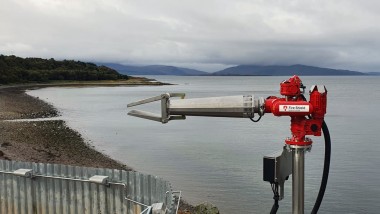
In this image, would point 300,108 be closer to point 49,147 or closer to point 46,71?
point 49,147

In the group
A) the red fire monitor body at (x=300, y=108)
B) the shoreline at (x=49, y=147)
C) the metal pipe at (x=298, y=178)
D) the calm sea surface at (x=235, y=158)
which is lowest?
the calm sea surface at (x=235, y=158)

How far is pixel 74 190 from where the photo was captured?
9.60 m

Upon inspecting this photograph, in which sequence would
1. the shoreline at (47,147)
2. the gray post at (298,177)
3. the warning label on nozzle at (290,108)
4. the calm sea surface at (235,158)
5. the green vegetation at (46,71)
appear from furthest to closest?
1. the green vegetation at (46,71)
2. the shoreline at (47,147)
3. the calm sea surface at (235,158)
4. the gray post at (298,177)
5. the warning label on nozzle at (290,108)

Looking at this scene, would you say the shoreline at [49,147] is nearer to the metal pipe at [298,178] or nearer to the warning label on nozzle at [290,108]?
the metal pipe at [298,178]

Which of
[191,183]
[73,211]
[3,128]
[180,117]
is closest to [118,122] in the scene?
[3,128]

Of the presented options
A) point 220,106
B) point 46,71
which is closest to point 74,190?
point 220,106

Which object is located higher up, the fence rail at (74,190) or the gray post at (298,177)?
the gray post at (298,177)

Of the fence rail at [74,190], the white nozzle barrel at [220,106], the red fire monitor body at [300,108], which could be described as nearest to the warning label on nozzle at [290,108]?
the red fire monitor body at [300,108]

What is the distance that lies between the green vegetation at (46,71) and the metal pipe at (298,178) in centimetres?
12674

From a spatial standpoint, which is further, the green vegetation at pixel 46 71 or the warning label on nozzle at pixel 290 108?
the green vegetation at pixel 46 71

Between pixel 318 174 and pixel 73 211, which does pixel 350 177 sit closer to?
pixel 318 174

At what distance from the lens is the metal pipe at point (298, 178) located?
5.03m

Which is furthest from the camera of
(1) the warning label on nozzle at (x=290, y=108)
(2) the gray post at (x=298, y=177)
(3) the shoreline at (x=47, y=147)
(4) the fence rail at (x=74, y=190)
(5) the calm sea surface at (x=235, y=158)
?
(3) the shoreline at (x=47, y=147)

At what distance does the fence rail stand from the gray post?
3.41 meters
